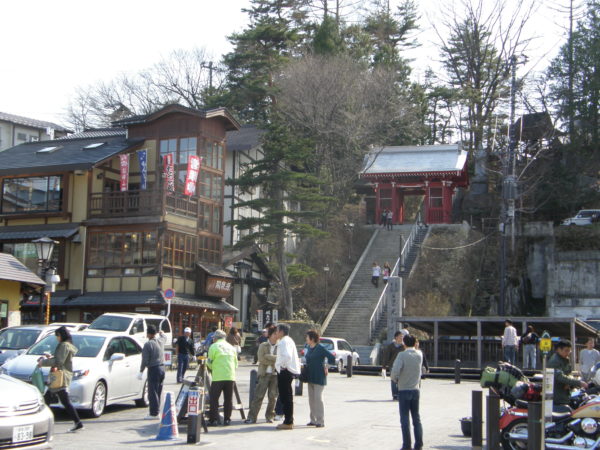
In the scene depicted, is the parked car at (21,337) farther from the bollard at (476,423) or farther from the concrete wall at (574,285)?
the concrete wall at (574,285)

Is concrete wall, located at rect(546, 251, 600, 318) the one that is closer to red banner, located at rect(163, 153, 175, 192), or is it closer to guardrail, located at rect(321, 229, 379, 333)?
guardrail, located at rect(321, 229, 379, 333)

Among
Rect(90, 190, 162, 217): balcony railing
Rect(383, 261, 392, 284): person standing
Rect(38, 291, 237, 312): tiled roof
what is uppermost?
Rect(90, 190, 162, 217): balcony railing

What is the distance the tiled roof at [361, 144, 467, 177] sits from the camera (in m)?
53.0

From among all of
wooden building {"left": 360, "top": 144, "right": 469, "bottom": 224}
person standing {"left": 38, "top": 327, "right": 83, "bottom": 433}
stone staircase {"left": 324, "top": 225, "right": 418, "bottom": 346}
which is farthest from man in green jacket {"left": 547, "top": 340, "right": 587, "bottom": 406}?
wooden building {"left": 360, "top": 144, "right": 469, "bottom": 224}

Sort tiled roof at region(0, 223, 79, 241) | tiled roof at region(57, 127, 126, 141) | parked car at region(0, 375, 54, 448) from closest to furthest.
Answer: parked car at region(0, 375, 54, 448) → tiled roof at region(0, 223, 79, 241) → tiled roof at region(57, 127, 126, 141)

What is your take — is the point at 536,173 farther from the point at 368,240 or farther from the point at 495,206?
the point at 368,240

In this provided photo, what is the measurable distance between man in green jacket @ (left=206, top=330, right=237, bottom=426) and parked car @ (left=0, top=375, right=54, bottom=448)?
156 inches

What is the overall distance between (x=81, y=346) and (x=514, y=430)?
8.78 meters

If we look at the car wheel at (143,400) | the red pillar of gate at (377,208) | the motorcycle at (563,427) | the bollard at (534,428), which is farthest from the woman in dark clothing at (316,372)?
the red pillar of gate at (377,208)

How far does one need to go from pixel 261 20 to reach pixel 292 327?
84.5 ft

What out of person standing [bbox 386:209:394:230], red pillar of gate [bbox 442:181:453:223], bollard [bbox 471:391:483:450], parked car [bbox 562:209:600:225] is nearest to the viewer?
bollard [bbox 471:391:483:450]

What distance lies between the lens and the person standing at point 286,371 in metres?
13.9

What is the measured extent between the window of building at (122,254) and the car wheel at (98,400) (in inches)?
821

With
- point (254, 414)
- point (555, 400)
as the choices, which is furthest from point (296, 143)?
point (555, 400)
